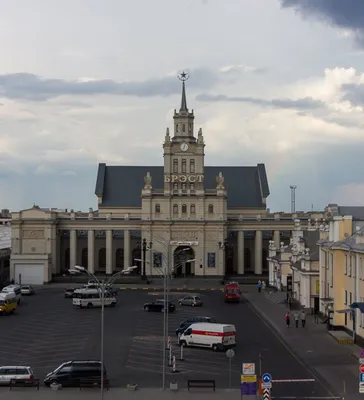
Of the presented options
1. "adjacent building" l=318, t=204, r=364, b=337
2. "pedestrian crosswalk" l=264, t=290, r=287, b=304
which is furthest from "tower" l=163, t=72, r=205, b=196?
"adjacent building" l=318, t=204, r=364, b=337

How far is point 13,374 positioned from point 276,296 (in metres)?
51.7

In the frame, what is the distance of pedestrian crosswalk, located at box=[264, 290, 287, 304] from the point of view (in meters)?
81.0

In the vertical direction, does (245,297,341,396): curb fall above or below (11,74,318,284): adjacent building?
below

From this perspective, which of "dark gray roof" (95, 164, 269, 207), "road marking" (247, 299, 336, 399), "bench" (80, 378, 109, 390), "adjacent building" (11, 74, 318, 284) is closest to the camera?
"bench" (80, 378, 109, 390)

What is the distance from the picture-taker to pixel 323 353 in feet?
153

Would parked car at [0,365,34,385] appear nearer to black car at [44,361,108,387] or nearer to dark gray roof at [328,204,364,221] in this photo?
black car at [44,361,108,387]

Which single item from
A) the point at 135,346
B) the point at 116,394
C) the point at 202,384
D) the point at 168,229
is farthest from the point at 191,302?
the point at 116,394

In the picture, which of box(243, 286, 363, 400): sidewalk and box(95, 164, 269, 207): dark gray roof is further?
box(95, 164, 269, 207): dark gray roof

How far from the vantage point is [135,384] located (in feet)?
121

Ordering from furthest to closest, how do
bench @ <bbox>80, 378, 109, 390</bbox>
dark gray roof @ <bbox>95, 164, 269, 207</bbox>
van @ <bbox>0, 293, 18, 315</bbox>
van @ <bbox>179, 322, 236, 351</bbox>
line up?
dark gray roof @ <bbox>95, 164, 269, 207</bbox>
van @ <bbox>0, 293, 18, 315</bbox>
van @ <bbox>179, 322, 236, 351</bbox>
bench @ <bbox>80, 378, 109, 390</bbox>

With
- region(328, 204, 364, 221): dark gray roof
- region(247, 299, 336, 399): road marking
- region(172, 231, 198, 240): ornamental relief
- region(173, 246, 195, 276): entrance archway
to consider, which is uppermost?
region(328, 204, 364, 221): dark gray roof

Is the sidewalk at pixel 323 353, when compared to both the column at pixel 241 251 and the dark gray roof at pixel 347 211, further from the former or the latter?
the column at pixel 241 251

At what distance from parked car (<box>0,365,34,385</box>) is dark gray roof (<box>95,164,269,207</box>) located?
3384 inches

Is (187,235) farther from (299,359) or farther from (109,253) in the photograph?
(299,359)
